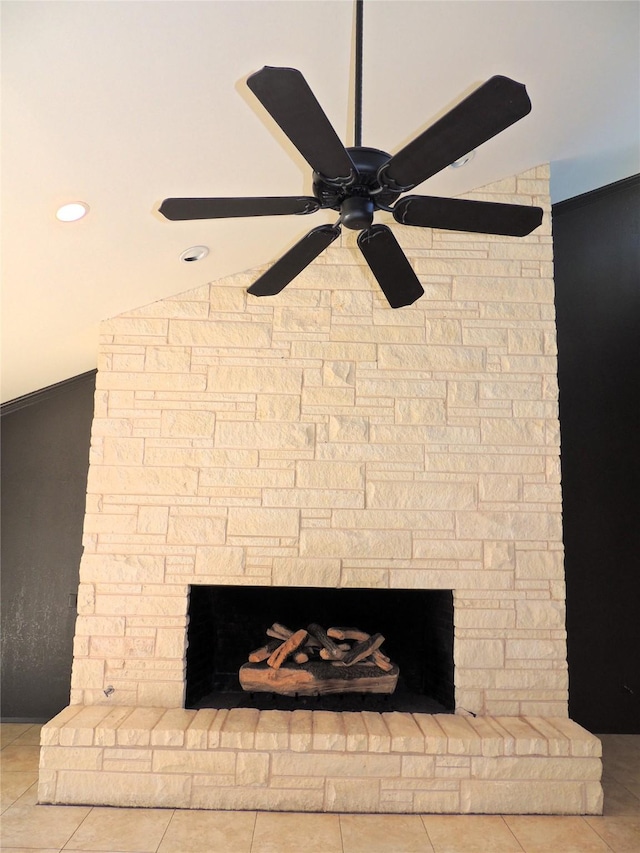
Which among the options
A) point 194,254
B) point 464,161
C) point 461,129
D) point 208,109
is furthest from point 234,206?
point 464,161

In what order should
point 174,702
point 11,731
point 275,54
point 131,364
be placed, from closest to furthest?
point 275,54 < point 174,702 < point 131,364 < point 11,731

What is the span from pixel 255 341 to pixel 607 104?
1923 mm

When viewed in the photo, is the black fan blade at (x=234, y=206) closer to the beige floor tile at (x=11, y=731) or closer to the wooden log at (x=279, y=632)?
the wooden log at (x=279, y=632)

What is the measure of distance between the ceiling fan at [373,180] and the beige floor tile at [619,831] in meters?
2.22

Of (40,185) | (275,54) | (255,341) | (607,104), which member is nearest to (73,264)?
(40,185)

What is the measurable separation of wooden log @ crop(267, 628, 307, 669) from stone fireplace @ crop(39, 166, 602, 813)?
0.69 feet

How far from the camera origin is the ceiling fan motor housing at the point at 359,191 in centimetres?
164

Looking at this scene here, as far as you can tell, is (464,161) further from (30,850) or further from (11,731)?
(11,731)

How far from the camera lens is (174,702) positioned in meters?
3.19

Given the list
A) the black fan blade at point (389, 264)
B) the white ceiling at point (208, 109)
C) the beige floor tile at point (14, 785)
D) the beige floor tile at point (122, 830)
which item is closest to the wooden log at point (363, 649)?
the beige floor tile at point (122, 830)

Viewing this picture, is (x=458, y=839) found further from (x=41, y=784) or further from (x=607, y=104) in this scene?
(x=607, y=104)

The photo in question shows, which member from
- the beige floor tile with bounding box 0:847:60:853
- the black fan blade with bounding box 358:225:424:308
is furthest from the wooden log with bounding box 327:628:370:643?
the black fan blade with bounding box 358:225:424:308

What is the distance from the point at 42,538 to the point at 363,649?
6.61 feet

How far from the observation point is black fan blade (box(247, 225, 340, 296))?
190 centimetres
